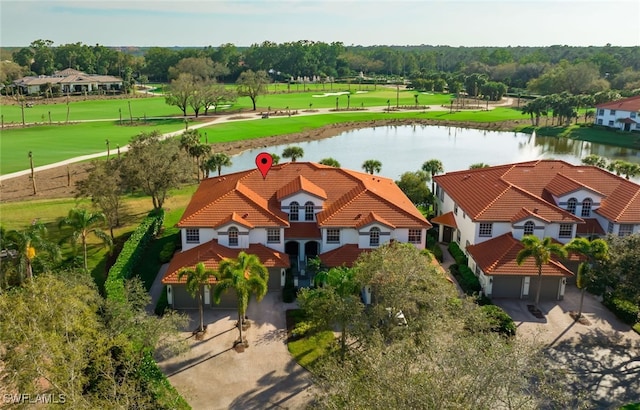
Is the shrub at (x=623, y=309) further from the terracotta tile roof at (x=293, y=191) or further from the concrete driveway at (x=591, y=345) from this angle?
the terracotta tile roof at (x=293, y=191)

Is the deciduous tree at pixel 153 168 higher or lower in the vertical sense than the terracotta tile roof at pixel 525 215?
higher

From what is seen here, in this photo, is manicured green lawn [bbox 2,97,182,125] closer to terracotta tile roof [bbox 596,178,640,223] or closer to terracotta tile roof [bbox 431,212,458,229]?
terracotta tile roof [bbox 431,212,458,229]

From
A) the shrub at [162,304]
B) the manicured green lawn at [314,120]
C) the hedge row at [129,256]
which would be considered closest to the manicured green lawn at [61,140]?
the manicured green lawn at [314,120]

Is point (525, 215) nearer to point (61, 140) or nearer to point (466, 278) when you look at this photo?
point (466, 278)

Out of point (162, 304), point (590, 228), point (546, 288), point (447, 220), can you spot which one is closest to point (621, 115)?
point (590, 228)

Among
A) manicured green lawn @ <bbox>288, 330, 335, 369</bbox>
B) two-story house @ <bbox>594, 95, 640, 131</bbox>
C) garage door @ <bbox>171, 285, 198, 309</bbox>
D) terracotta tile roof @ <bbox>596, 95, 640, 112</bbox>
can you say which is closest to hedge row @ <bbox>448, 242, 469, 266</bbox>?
manicured green lawn @ <bbox>288, 330, 335, 369</bbox>

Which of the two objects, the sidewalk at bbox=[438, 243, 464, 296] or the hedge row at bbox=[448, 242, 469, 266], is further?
the hedge row at bbox=[448, 242, 469, 266]
